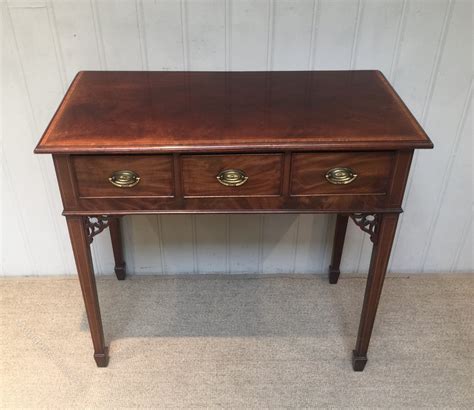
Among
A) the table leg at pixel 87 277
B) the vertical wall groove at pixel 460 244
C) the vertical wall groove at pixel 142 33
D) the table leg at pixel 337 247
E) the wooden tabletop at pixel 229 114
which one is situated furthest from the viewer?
the vertical wall groove at pixel 460 244

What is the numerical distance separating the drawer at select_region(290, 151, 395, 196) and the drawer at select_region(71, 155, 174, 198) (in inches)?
13.7

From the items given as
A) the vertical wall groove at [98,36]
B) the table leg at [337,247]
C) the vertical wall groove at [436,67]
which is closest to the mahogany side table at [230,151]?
the vertical wall groove at [98,36]

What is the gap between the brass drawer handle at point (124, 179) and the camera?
133 centimetres

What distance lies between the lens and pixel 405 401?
165 centimetres

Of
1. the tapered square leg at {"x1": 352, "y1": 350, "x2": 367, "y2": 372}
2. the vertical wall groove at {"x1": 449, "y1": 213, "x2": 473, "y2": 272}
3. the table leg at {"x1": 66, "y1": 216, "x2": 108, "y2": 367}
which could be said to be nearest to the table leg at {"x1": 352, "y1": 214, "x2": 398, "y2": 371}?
the tapered square leg at {"x1": 352, "y1": 350, "x2": 367, "y2": 372}

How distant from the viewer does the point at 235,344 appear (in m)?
1.85

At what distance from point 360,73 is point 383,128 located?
380 mm

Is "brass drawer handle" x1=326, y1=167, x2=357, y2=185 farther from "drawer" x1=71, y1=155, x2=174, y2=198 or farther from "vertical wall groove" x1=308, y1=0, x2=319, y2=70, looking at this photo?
"vertical wall groove" x1=308, y1=0, x2=319, y2=70

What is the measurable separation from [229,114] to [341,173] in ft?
1.13

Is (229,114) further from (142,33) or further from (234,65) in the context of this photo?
(142,33)

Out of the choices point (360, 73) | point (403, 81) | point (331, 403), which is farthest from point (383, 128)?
point (331, 403)

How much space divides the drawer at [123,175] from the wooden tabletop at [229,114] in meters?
0.05

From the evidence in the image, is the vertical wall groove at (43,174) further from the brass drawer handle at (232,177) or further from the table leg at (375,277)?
A: the table leg at (375,277)

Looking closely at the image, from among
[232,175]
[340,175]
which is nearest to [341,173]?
[340,175]
